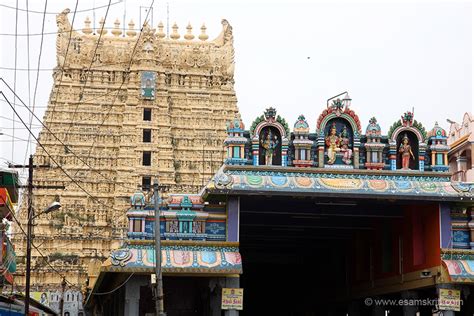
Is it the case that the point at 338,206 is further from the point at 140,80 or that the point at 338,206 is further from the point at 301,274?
the point at 140,80

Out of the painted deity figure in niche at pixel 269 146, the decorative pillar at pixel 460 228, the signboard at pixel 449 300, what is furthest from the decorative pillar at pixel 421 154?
the painted deity figure in niche at pixel 269 146

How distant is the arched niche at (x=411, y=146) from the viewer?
3195 cm

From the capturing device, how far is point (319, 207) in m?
33.7

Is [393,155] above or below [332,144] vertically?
below

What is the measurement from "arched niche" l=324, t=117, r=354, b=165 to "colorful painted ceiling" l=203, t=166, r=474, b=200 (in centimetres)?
71

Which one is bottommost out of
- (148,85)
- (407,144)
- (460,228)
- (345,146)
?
(460,228)

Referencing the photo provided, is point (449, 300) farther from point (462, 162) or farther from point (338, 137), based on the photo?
point (462, 162)

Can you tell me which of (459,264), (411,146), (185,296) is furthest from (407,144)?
(185,296)

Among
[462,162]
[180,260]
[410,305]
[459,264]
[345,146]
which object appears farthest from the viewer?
[462,162]

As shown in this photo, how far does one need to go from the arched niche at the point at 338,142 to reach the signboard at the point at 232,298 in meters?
5.48

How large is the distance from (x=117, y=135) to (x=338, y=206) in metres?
47.1

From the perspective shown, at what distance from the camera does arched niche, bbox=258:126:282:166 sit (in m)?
31.3

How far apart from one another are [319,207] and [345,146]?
3.06 metres

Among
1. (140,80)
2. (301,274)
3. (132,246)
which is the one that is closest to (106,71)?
(140,80)
